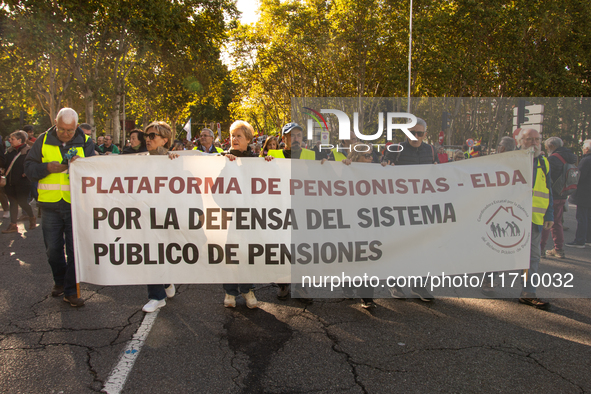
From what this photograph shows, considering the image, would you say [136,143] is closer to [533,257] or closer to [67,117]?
[67,117]

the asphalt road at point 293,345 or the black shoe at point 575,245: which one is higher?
the asphalt road at point 293,345

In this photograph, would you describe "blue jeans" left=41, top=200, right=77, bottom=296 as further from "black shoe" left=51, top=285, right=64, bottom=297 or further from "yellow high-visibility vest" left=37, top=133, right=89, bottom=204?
"black shoe" left=51, top=285, right=64, bottom=297

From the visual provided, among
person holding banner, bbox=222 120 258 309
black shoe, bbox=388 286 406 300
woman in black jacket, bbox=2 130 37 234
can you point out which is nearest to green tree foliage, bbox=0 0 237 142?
woman in black jacket, bbox=2 130 37 234

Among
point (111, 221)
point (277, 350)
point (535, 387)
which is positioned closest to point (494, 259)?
point (535, 387)

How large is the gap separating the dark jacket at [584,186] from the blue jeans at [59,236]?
7638 mm

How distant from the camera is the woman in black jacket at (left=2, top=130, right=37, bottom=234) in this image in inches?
323

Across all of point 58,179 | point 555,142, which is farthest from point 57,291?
point 555,142

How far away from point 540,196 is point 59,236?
4.82m

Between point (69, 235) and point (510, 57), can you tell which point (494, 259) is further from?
point (510, 57)

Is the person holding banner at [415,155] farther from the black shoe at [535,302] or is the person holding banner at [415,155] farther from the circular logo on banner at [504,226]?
the black shoe at [535,302]

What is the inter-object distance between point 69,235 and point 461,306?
3877mm

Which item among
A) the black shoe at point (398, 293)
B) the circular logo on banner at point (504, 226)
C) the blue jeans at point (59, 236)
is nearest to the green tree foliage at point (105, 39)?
the blue jeans at point (59, 236)

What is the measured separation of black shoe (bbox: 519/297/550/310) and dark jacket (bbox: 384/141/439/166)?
1654 mm

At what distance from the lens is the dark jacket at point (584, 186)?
294 inches
